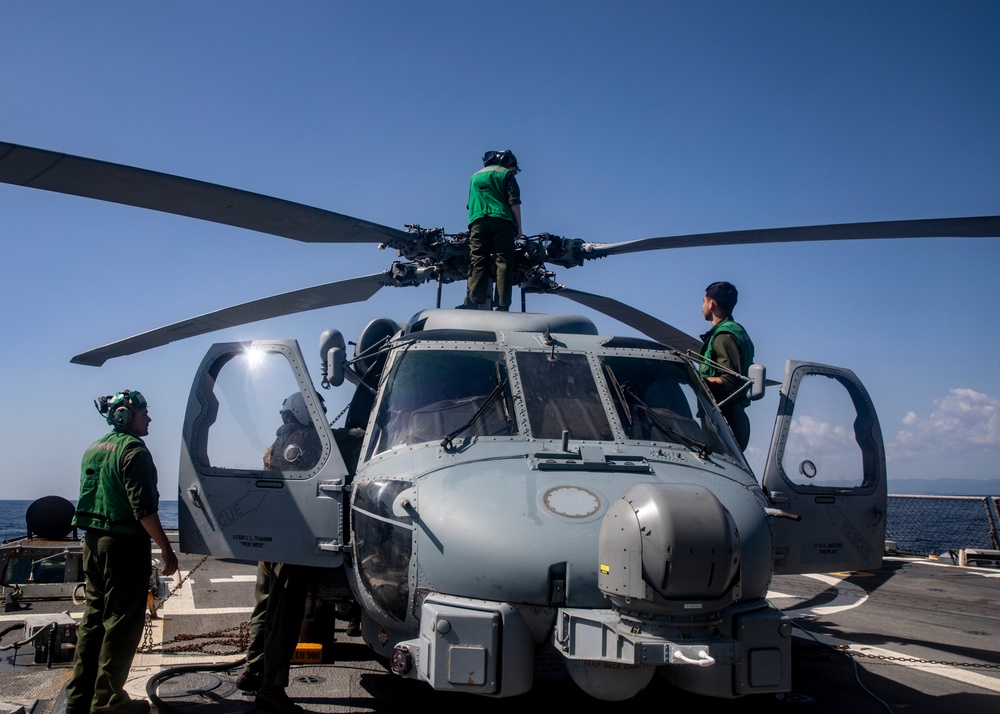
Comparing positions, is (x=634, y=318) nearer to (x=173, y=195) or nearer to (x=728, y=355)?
(x=728, y=355)

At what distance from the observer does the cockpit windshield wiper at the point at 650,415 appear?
15.2ft

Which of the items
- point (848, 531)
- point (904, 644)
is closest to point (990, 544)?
point (904, 644)

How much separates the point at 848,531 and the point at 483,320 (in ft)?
9.16

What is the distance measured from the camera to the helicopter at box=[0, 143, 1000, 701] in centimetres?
335

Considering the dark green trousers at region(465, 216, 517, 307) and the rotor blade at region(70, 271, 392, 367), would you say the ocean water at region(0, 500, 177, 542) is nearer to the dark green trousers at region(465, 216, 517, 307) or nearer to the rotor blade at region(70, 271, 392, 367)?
the rotor blade at region(70, 271, 392, 367)

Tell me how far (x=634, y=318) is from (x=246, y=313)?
378cm

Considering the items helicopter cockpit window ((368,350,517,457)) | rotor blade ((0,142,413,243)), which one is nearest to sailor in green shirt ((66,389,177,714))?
helicopter cockpit window ((368,350,517,457))

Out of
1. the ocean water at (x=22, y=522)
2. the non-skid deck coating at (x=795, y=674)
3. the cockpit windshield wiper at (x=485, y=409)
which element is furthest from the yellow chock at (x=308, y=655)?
the ocean water at (x=22, y=522)

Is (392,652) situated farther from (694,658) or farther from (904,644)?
(904,644)

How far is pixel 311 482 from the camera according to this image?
15.5ft

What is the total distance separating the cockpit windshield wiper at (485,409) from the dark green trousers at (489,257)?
6.65 ft

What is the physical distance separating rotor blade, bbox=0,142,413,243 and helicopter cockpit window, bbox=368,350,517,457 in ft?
4.55

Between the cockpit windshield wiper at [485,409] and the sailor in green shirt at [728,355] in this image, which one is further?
the sailor in green shirt at [728,355]

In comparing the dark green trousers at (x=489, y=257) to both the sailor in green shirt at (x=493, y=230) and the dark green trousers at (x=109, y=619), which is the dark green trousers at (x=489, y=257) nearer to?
the sailor in green shirt at (x=493, y=230)
